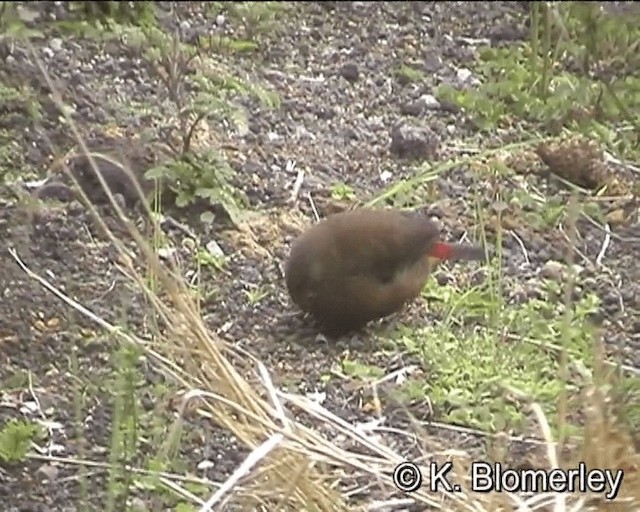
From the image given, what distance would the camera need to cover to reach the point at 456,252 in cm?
317

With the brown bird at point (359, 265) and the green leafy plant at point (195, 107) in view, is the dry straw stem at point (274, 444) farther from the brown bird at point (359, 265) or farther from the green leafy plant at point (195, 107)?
the green leafy plant at point (195, 107)

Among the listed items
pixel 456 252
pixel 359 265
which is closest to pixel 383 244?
pixel 359 265

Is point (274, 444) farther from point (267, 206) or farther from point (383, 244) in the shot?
point (267, 206)

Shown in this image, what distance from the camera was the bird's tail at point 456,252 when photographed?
10.1ft

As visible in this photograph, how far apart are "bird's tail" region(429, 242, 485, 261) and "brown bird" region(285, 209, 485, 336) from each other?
16 mm

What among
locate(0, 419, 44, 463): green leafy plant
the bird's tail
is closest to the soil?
locate(0, 419, 44, 463): green leafy plant

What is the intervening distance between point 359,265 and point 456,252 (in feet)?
0.94

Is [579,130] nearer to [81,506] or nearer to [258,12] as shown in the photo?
[258,12]

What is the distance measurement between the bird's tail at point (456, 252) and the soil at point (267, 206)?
0.45ft

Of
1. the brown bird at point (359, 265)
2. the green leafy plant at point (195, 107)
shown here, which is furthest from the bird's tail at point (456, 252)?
the green leafy plant at point (195, 107)

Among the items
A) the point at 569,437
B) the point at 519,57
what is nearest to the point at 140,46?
the point at 519,57

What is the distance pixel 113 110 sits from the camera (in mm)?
3857

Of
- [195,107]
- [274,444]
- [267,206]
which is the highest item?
[274,444]

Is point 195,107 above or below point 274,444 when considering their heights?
below
